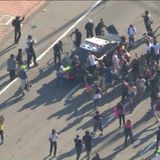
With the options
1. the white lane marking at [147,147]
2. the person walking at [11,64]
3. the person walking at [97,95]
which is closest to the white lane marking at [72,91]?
the person walking at [97,95]

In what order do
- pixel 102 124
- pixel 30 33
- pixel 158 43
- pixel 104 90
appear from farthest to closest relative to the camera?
pixel 30 33 → pixel 158 43 → pixel 104 90 → pixel 102 124

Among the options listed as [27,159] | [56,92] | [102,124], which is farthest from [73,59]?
[27,159]

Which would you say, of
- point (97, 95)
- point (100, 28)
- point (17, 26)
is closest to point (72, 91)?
point (97, 95)

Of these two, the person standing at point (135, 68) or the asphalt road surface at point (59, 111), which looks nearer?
the asphalt road surface at point (59, 111)

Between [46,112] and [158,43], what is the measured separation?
27.4 ft

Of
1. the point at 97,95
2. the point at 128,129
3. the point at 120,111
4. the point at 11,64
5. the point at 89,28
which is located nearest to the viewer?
the point at 128,129

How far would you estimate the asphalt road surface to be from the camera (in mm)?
35125

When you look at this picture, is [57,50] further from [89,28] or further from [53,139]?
[53,139]

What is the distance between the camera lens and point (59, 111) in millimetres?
38000

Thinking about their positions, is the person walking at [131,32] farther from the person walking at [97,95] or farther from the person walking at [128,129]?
the person walking at [128,129]

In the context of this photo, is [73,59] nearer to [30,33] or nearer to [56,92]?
[56,92]

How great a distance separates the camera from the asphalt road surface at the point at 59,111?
3512 cm

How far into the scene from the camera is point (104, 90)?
3919cm

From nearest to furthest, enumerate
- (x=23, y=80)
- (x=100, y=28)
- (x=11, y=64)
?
(x=23, y=80) → (x=11, y=64) → (x=100, y=28)
